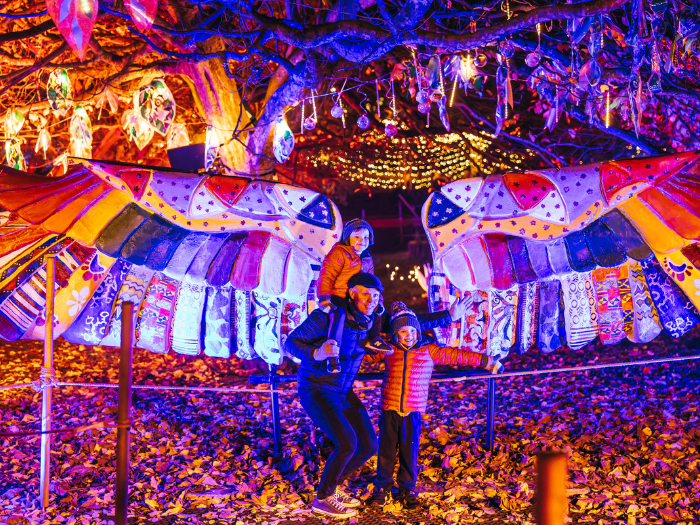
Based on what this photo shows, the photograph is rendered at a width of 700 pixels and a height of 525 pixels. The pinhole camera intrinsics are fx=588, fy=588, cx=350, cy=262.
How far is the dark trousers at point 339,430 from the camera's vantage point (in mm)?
4051

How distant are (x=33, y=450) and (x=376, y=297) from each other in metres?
3.77

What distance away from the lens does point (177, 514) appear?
4.30 metres

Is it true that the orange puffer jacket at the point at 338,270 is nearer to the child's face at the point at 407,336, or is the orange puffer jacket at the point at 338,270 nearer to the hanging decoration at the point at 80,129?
the child's face at the point at 407,336

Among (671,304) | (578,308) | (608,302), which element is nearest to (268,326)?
(578,308)

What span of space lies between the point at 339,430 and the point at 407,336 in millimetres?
819

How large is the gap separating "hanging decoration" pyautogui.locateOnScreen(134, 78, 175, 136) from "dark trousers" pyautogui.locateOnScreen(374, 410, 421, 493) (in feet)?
13.2

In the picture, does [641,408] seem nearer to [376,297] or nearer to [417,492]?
[417,492]

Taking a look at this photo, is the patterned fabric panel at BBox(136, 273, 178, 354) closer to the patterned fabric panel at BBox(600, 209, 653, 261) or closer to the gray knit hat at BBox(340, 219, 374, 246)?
the gray knit hat at BBox(340, 219, 374, 246)

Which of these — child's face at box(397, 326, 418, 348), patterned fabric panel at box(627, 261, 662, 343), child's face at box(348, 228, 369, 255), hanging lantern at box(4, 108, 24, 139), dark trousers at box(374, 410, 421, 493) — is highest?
hanging lantern at box(4, 108, 24, 139)

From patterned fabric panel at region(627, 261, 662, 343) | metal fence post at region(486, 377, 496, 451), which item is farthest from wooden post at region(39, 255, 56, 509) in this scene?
patterned fabric panel at region(627, 261, 662, 343)

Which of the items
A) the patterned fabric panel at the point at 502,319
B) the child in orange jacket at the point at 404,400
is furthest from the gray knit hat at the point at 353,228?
the patterned fabric panel at the point at 502,319

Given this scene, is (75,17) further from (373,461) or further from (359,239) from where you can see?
(373,461)

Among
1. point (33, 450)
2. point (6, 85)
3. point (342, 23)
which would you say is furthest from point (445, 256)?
point (6, 85)

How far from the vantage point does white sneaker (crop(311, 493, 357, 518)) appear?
4109 millimetres
